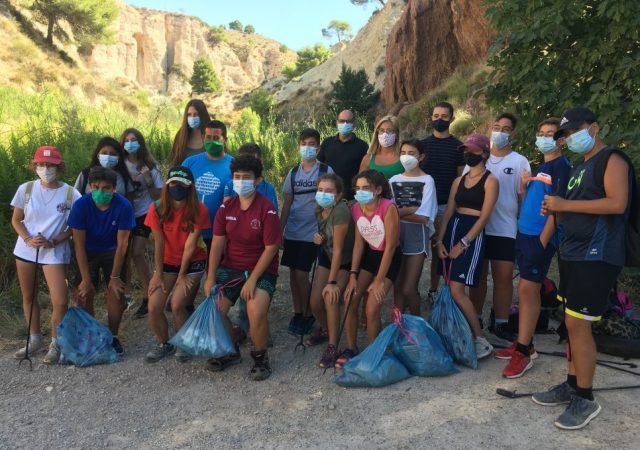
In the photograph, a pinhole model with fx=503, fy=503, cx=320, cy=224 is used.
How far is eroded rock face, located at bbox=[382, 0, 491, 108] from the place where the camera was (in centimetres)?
2044

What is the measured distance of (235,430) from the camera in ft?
10.7

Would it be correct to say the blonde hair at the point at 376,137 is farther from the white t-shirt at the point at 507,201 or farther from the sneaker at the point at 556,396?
the sneaker at the point at 556,396

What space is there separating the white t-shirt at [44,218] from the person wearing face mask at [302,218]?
201 cm

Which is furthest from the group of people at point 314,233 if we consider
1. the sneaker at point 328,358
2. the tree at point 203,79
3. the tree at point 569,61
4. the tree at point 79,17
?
the tree at point 203,79

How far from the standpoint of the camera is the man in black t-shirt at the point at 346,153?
17.2 feet

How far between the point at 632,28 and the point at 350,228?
3.61 metres

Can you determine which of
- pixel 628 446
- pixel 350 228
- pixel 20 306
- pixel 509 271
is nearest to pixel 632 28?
pixel 509 271

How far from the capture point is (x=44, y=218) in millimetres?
4477

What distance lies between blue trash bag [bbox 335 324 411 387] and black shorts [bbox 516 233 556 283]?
44.9 inches

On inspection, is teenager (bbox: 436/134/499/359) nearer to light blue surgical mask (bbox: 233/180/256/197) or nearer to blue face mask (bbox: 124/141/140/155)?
light blue surgical mask (bbox: 233/180/256/197)

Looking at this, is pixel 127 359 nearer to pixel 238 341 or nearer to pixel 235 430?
pixel 238 341

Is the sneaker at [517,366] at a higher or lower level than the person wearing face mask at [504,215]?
lower

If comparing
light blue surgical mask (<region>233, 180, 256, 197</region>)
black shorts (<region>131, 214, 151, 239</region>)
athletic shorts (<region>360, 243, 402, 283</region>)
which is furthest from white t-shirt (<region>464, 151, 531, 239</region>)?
black shorts (<region>131, 214, 151, 239</region>)

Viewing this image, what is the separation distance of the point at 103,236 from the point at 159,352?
1170 mm
